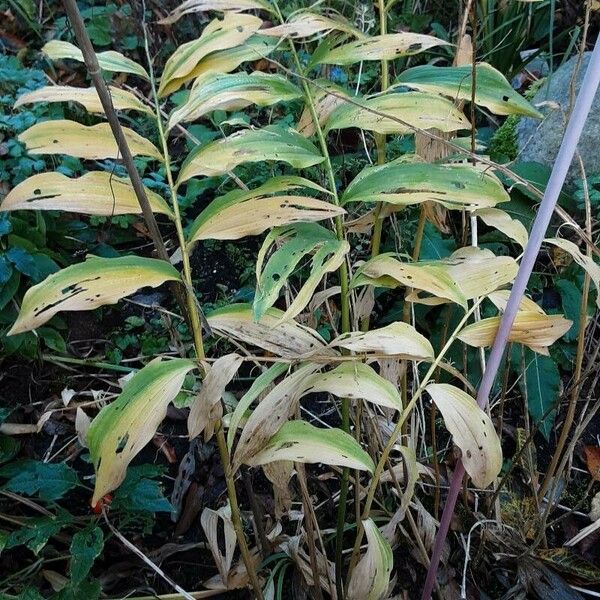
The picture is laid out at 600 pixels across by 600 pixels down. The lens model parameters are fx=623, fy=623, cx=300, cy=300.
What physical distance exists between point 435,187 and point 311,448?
30cm

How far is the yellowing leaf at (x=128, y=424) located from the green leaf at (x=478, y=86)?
46 cm

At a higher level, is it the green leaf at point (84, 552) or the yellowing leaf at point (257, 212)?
the yellowing leaf at point (257, 212)

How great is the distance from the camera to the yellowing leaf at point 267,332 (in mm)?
676

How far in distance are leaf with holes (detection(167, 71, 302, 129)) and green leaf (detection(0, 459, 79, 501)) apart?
1.79ft

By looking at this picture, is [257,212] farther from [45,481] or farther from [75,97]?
[45,481]

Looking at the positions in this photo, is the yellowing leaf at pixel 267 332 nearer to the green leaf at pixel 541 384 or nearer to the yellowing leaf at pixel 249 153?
the yellowing leaf at pixel 249 153

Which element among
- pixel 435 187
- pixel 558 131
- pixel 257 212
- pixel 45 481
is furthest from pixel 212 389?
pixel 558 131

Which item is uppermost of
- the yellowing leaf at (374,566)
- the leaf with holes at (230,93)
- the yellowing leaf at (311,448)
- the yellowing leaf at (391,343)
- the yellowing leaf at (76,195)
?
the leaf with holes at (230,93)

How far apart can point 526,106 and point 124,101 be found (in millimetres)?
470

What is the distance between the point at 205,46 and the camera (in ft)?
2.63

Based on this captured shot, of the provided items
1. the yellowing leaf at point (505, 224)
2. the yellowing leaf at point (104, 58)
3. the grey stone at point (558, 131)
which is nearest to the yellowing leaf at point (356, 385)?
the yellowing leaf at point (505, 224)

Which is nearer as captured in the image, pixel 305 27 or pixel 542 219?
pixel 542 219

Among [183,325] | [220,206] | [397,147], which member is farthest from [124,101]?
[397,147]

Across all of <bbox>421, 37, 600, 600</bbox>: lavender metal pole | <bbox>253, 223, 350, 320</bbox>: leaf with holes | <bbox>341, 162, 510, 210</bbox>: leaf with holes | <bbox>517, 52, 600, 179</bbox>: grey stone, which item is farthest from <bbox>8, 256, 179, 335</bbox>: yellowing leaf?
<bbox>517, 52, 600, 179</bbox>: grey stone
